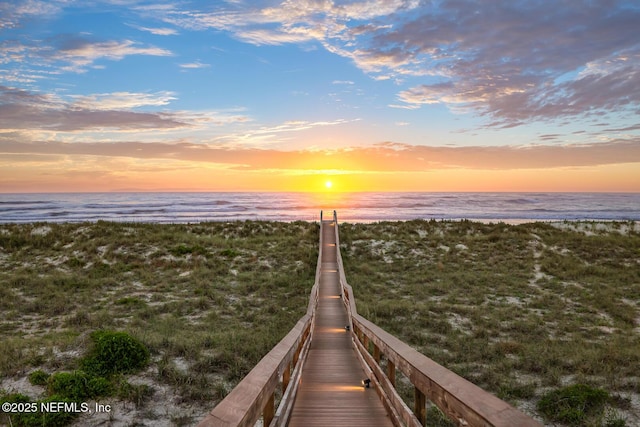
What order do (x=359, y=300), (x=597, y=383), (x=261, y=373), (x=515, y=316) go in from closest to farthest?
(x=261, y=373)
(x=597, y=383)
(x=515, y=316)
(x=359, y=300)

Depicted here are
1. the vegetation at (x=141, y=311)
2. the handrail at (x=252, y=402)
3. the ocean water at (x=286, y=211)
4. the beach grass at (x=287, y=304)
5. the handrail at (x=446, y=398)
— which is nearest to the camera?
the handrail at (x=446, y=398)

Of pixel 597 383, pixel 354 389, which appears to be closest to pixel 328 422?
pixel 354 389

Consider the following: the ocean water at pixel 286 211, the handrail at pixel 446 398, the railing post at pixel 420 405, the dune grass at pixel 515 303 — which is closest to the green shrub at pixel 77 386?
the handrail at pixel 446 398

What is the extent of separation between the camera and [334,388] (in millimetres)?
5289

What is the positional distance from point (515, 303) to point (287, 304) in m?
8.20

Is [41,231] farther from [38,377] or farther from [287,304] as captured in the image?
[38,377]

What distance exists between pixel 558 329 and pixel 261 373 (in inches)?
449

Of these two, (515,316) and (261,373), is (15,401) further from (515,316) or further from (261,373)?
(515,316)

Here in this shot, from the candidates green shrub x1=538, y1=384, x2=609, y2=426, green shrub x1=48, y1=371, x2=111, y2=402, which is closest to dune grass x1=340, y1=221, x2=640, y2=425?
green shrub x1=538, y1=384, x2=609, y2=426

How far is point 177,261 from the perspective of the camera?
20.0m

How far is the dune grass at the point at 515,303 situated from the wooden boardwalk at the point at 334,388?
2350 mm

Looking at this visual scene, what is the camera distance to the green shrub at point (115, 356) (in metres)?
7.78

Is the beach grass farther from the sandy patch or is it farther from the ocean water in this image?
the ocean water

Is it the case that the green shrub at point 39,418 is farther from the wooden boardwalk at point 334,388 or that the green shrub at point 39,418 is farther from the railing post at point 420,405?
the railing post at point 420,405
